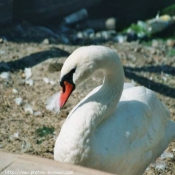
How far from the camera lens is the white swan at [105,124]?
12.9ft

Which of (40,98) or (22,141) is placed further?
(40,98)

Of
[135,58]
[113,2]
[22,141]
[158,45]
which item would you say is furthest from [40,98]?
[113,2]

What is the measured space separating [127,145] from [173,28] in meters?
5.41

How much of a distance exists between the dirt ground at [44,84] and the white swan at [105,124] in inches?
29.8

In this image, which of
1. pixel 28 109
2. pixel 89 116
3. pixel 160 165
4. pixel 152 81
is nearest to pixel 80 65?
pixel 89 116

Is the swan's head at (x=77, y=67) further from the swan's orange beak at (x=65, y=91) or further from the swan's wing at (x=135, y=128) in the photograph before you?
the swan's wing at (x=135, y=128)

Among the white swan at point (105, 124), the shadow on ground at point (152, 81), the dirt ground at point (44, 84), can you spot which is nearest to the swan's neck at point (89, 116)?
the white swan at point (105, 124)

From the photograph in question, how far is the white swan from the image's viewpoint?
3943 millimetres

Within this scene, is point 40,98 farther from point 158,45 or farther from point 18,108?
point 158,45

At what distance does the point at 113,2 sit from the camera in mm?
10156

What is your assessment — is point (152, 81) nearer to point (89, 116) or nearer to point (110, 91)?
point (110, 91)

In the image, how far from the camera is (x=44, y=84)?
651 cm

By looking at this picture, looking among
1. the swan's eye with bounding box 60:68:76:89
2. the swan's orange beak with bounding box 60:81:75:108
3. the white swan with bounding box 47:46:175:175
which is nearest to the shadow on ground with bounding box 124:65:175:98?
the white swan with bounding box 47:46:175:175

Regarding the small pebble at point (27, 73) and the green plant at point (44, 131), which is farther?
the small pebble at point (27, 73)
